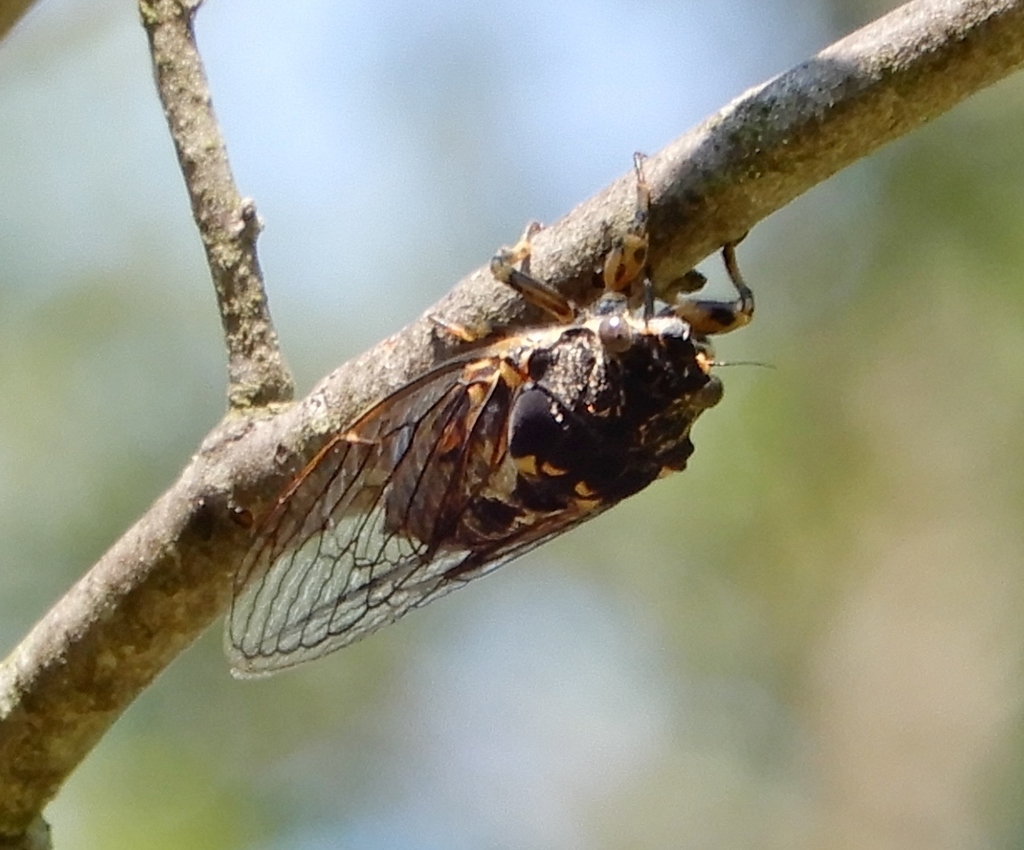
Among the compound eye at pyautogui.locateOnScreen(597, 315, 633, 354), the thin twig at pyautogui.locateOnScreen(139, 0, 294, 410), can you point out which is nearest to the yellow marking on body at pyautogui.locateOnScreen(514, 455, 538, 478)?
the compound eye at pyautogui.locateOnScreen(597, 315, 633, 354)

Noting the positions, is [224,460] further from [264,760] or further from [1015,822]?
[1015,822]

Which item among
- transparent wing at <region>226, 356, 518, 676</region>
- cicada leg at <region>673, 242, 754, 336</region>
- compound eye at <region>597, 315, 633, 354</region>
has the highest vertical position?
cicada leg at <region>673, 242, 754, 336</region>

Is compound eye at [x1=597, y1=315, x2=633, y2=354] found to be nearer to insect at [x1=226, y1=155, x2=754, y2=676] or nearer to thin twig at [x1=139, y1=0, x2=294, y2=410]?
insect at [x1=226, y1=155, x2=754, y2=676]

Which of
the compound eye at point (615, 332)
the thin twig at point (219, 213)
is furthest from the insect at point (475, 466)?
the thin twig at point (219, 213)

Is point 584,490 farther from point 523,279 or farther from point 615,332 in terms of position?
point 523,279

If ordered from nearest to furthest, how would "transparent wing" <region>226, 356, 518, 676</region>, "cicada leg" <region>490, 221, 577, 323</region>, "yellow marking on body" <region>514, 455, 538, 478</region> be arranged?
"cicada leg" <region>490, 221, 577, 323</region> → "transparent wing" <region>226, 356, 518, 676</region> → "yellow marking on body" <region>514, 455, 538, 478</region>

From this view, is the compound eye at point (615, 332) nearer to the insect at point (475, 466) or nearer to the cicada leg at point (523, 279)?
the insect at point (475, 466)

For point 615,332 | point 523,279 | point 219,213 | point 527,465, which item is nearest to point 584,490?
point 527,465
